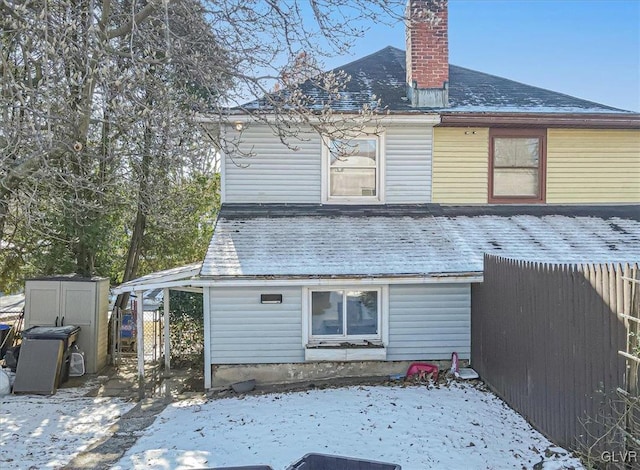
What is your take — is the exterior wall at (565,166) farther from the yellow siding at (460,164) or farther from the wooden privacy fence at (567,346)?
the wooden privacy fence at (567,346)

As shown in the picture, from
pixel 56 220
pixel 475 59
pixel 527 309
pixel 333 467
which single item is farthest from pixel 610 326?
pixel 56 220

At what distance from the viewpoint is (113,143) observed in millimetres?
11680

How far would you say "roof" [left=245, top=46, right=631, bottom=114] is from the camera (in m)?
10.4

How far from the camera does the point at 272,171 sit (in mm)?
10062

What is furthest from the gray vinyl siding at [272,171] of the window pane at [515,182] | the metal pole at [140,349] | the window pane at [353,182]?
the window pane at [515,182]

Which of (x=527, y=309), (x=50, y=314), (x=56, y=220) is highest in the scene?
(x=56, y=220)

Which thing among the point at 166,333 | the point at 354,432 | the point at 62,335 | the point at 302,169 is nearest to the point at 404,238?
the point at 302,169

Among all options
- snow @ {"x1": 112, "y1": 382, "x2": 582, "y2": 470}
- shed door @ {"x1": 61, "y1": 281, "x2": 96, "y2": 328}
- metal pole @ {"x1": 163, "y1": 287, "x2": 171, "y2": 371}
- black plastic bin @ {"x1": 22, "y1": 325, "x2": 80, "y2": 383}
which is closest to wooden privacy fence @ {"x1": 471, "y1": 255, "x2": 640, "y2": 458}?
snow @ {"x1": 112, "y1": 382, "x2": 582, "y2": 470}

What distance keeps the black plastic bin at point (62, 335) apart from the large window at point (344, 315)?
17.0 feet

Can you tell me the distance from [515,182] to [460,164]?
4.55ft

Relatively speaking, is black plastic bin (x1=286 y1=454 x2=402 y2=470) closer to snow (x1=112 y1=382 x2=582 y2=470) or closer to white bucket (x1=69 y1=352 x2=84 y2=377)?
snow (x1=112 y1=382 x2=582 y2=470)

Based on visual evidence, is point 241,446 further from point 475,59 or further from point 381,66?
point 475,59

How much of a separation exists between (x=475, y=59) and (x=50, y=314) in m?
13.1

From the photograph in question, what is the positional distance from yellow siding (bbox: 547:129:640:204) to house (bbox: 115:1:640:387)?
3cm
